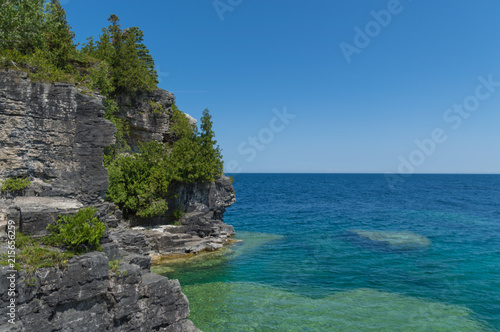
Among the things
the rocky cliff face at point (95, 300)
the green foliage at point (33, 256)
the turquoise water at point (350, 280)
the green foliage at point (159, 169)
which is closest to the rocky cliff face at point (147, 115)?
the green foliage at point (159, 169)

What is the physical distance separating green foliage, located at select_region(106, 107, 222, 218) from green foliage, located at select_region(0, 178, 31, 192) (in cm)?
1378

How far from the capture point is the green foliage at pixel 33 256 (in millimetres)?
9680

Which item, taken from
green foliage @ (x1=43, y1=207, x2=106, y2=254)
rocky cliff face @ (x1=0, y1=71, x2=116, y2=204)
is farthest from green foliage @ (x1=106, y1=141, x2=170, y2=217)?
green foliage @ (x1=43, y1=207, x2=106, y2=254)

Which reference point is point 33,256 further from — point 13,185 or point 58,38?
point 58,38

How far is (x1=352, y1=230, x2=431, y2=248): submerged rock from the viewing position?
122 ft

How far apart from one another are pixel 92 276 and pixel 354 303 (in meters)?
17.3

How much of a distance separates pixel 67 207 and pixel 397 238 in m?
39.8

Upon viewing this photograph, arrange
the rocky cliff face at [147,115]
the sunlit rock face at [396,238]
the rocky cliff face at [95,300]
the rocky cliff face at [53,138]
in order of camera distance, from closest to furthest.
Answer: the rocky cliff face at [95,300] → the rocky cliff face at [53,138] → the rocky cliff face at [147,115] → the sunlit rock face at [396,238]

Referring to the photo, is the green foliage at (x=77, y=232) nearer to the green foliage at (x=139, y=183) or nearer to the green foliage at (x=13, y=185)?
the green foliage at (x=13, y=185)

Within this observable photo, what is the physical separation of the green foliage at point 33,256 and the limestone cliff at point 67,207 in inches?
8.1

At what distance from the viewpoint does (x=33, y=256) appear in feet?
33.2

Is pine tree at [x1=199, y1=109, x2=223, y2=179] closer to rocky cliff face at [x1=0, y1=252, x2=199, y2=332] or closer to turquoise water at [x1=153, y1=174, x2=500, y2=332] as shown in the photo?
turquoise water at [x1=153, y1=174, x2=500, y2=332]

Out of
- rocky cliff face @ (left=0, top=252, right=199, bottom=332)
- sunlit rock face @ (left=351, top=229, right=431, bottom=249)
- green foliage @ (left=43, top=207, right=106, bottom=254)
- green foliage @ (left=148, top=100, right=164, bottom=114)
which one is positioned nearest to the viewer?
rocky cliff face @ (left=0, top=252, right=199, bottom=332)

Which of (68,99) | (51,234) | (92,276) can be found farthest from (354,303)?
(68,99)
